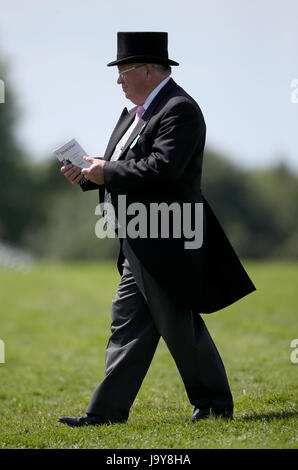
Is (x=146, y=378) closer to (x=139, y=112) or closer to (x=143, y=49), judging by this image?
(x=139, y=112)

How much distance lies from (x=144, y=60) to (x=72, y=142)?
0.65 m

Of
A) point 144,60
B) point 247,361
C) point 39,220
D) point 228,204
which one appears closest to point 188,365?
point 144,60

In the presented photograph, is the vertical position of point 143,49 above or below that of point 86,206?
above

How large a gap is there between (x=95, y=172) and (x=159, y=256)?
2.02ft

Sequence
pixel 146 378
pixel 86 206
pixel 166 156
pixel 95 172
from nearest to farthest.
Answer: pixel 166 156 < pixel 95 172 < pixel 146 378 < pixel 86 206

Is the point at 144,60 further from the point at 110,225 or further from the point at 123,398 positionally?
the point at 123,398

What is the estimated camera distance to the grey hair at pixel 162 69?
4.45 metres

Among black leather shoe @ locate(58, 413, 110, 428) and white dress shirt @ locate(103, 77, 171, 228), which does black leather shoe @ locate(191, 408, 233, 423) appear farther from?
white dress shirt @ locate(103, 77, 171, 228)

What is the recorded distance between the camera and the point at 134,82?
175 inches

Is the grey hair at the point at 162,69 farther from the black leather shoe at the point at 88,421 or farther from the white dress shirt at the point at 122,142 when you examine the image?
the black leather shoe at the point at 88,421

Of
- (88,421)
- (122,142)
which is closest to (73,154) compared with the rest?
(122,142)

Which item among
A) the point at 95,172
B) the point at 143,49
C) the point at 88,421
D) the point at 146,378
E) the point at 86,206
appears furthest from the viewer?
the point at 86,206

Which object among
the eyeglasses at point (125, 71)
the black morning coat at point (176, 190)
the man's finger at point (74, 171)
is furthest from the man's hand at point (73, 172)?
the eyeglasses at point (125, 71)

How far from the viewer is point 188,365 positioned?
4.45 meters
